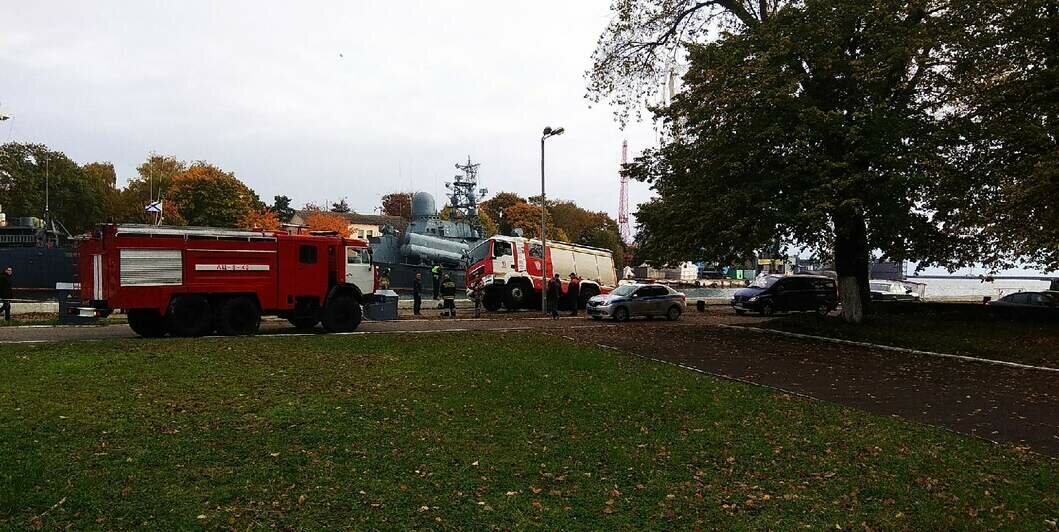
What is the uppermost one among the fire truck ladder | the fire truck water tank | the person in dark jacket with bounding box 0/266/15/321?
the fire truck water tank

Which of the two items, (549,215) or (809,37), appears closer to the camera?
(809,37)

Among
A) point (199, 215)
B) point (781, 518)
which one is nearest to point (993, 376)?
point (781, 518)

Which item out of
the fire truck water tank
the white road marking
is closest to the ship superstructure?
the fire truck water tank

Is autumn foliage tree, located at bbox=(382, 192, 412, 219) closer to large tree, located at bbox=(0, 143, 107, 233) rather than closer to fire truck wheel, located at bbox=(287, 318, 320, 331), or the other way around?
large tree, located at bbox=(0, 143, 107, 233)

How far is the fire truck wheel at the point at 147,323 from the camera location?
643 inches

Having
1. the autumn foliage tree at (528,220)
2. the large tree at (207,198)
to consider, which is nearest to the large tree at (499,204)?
the autumn foliage tree at (528,220)

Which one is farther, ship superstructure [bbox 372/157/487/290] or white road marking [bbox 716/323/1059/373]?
ship superstructure [bbox 372/157/487/290]

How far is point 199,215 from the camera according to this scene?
6544 cm

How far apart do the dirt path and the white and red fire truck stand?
32.5 feet

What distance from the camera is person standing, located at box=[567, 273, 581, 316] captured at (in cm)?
2973

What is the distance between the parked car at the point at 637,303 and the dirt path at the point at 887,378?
5.20 metres

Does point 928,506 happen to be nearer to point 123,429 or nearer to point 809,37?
point 123,429

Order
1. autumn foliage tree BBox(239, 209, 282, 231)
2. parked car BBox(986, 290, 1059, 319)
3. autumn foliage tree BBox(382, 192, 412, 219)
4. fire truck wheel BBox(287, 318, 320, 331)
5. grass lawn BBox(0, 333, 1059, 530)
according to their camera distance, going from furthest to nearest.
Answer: autumn foliage tree BBox(382, 192, 412, 219) < autumn foliage tree BBox(239, 209, 282, 231) < parked car BBox(986, 290, 1059, 319) < fire truck wheel BBox(287, 318, 320, 331) < grass lawn BBox(0, 333, 1059, 530)

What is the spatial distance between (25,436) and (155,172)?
239 ft
